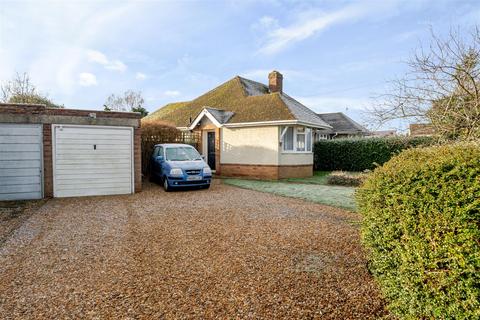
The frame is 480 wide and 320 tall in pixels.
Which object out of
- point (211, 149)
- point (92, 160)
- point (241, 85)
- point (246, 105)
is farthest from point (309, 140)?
point (92, 160)

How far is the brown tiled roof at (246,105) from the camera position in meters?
15.6

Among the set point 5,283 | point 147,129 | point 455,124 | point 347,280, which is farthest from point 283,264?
point 147,129

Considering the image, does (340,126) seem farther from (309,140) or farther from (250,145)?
(250,145)

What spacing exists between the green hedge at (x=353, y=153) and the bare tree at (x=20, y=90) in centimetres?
2047

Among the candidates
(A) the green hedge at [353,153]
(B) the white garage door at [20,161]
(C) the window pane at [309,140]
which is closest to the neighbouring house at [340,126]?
(A) the green hedge at [353,153]

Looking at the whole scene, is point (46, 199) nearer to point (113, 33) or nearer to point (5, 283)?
point (113, 33)

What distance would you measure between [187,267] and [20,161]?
27.1 ft

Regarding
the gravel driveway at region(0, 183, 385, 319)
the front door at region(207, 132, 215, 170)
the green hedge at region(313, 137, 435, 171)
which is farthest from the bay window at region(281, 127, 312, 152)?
the gravel driveway at region(0, 183, 385, 319)

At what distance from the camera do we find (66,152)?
9.70m

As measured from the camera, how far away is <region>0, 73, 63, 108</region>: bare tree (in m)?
20.7

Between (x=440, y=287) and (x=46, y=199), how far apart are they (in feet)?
35.1

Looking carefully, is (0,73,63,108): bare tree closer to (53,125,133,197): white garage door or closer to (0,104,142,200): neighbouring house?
(0,104,142,200): neighbouring house

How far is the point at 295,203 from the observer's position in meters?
8.84

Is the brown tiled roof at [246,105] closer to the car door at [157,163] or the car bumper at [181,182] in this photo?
the car door at [157,163]
